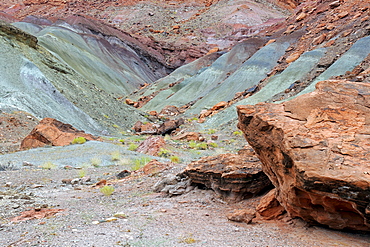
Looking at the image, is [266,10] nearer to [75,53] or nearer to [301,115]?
[75,53]

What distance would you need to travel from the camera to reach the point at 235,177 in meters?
6.12

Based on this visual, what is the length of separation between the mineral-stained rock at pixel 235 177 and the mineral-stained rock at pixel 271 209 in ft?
2.46

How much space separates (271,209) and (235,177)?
97 cm

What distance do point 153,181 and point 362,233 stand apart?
482 centimetres

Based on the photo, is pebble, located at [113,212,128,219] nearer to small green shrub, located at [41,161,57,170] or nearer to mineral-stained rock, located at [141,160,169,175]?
mineral-stained rock, located at [141,160,169,175]

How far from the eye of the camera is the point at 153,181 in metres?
8.27

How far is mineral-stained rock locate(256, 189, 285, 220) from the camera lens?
524cm

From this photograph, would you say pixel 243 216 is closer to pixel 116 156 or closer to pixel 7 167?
pixel 116 156

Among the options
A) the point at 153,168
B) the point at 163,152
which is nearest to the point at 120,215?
the point at 153,168

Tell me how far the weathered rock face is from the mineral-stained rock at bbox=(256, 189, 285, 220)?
307mm

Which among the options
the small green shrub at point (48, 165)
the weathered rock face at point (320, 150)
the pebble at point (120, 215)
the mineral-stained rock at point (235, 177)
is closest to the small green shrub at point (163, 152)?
the small green shrub at point (48, 165)

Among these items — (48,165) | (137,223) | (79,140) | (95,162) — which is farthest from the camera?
(79,140)

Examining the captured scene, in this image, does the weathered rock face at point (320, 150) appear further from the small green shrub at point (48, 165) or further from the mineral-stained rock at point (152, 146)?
the mineral-stained rock at point (152, 146)

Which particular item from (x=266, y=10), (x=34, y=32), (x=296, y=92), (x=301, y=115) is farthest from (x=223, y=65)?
(x=266, y=10)
